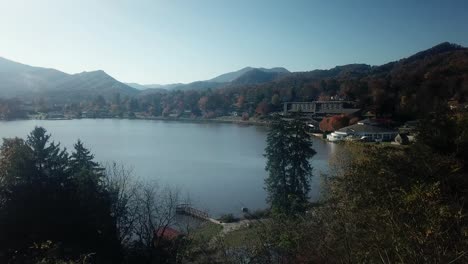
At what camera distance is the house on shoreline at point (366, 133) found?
23.0m

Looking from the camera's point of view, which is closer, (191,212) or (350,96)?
(191,212)

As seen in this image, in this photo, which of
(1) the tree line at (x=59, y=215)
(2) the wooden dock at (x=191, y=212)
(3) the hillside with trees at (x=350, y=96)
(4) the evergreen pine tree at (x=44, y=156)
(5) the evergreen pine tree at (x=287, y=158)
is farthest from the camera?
(3) the hillside with trees at (x=350, y=96)

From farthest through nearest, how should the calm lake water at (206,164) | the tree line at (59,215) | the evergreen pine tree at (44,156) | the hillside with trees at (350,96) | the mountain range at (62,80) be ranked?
the mountain range at (62,80) → the hillside with trees at (350,96) → the calm lake water at (206,164) → the evergreen pine tree at (44,156) → the tree line at (59,215)

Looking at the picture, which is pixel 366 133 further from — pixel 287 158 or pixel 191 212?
pixel 191 212

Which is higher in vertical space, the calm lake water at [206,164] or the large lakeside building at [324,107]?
the large lakeside building at [324,107]

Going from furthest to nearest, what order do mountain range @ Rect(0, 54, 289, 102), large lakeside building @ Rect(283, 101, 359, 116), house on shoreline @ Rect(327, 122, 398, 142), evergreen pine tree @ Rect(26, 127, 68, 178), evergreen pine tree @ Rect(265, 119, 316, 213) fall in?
mountain range @ Rect(0, 54, 289, 102) < large lakeside building @ Rect(283, 101, 359, 116) < house on shoreline @ Rect(327, 122, 398, 142) < evergreen pine tree @ Rect(265, 119, 316, 213) < evergreen pine tree @ Rect(26, 127, 68, 178)

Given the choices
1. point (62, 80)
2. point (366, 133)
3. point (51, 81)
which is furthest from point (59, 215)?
point (62, 80)

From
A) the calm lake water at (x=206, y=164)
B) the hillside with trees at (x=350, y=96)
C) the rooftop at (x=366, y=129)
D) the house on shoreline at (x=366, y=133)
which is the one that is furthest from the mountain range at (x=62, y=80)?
the rooftop at (x=366, y=129)

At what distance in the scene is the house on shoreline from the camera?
22969 mm

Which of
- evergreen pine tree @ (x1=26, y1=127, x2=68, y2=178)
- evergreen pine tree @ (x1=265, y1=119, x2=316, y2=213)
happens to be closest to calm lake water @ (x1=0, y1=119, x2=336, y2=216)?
evergreen pine tree @ (x1=265, y1=119, x2=316, y2=213)

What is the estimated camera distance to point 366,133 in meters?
23.3

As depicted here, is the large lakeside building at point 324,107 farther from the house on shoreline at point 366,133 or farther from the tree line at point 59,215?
the tree line at point 59,215

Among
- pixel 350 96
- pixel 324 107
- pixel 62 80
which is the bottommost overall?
pixel 324 107

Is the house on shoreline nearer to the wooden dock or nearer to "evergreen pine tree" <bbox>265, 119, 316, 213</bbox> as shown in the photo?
"evergreen pine tree" <bbox>265, 119, 316, 213</bbox>
